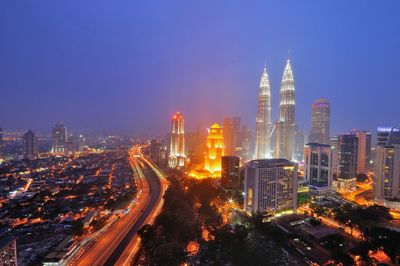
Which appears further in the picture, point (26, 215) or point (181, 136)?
point (181, 136)

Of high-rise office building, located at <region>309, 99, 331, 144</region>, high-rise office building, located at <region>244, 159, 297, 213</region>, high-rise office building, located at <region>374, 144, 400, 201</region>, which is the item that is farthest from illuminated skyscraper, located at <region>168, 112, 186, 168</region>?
high-rise office building, located at <region>374, 144, 400, 201</region>

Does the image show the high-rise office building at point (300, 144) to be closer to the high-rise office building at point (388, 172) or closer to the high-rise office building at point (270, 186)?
the high-rise office building at point (388, 172)

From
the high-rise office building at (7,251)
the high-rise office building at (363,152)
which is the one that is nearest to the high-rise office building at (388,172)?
the high-rise office building at (363,152)

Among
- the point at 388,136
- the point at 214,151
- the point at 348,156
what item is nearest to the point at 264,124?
the point at 214,151

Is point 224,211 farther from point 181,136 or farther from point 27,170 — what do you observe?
point 27,170

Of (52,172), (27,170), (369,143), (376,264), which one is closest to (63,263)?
(376,264)
